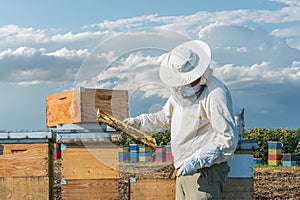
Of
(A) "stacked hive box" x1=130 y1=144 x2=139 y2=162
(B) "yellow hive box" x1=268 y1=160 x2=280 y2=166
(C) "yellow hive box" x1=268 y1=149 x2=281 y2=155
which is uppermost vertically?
(A) "stacked hive box" x1=130 y1=144 x2=139 y2=162

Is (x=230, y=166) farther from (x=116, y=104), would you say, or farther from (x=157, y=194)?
(x=116, y=104)

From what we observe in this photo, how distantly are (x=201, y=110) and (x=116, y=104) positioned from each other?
1.05m

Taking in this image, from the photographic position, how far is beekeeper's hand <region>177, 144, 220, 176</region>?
3408 mm

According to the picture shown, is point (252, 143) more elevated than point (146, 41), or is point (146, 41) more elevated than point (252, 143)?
point (146, 41)

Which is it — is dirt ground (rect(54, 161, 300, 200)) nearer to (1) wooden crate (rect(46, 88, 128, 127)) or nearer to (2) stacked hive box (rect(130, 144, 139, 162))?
(1) wooden crate (rect(46, 88, 128, 127))

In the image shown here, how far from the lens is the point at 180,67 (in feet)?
11.5

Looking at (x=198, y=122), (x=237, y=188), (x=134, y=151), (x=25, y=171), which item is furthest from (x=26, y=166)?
(x=134, y=151)

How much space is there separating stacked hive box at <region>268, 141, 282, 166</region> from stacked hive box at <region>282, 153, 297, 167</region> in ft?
0.45

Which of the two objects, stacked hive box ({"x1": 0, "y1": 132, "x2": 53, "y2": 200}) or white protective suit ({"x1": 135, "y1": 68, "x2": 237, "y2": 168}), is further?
stacked hive box ({"x1": 0, "y1": 132, "x2": 53, "y2": 200})

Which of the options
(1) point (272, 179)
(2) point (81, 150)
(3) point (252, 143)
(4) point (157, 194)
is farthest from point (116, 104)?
(1) point (272, 179)

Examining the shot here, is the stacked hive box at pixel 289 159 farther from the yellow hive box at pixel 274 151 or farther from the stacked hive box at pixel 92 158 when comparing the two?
the stacked hive box at pixel 92 158

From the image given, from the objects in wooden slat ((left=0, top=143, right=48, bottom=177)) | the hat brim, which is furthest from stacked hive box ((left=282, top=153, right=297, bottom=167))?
the hat brim

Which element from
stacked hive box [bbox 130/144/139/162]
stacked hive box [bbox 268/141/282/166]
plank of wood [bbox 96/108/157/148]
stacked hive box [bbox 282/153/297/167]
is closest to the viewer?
plank of wood [bbox 96/108/157/148]

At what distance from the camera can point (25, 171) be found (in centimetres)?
445
